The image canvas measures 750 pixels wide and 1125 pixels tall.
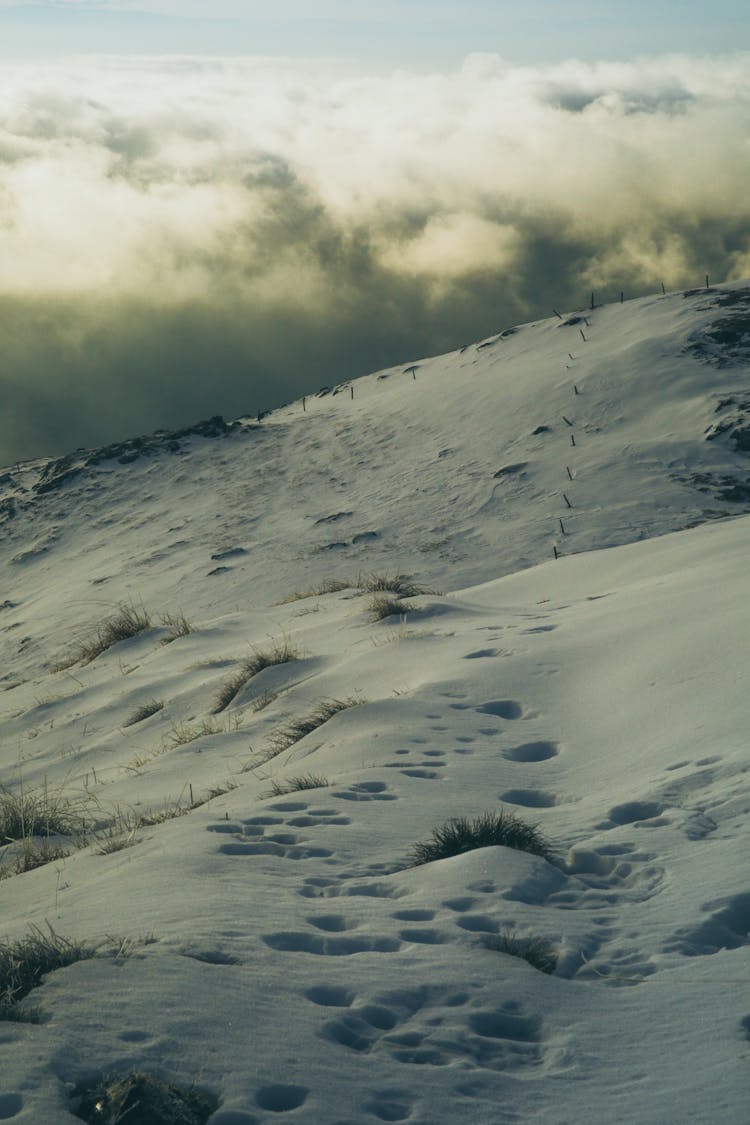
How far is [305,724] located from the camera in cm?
584

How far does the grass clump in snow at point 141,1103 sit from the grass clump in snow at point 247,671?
5.04 meters

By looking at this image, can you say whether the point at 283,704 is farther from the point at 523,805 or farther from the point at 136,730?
the point at 523,805

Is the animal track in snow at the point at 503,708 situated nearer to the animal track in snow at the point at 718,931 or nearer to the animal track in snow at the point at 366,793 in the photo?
the animal track in snow at the point at 366,793

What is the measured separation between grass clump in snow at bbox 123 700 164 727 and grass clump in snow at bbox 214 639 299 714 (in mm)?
555

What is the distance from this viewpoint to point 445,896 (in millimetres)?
3299

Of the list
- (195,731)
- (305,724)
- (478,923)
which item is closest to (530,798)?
(478,923)

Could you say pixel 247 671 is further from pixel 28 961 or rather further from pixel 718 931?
pixel 718 931

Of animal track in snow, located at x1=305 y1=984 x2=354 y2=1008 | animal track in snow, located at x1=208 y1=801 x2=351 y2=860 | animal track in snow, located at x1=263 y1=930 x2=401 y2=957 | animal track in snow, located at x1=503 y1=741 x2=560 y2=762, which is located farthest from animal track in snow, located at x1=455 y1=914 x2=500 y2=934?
animal track in snow, located at x1=503 y1=741 x2=560 y2=762

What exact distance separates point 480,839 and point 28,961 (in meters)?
1.66

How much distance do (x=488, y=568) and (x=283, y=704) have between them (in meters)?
9.70

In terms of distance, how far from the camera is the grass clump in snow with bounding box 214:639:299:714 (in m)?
7.35

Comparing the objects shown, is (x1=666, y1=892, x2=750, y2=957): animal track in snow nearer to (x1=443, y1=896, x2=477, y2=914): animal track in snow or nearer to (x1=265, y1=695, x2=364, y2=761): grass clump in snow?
(x1=443, y1=896, x2=477, y2=914): animal track in snow

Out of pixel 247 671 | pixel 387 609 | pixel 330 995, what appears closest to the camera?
pixel 330 995

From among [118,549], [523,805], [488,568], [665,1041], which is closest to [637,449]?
[488,568]
